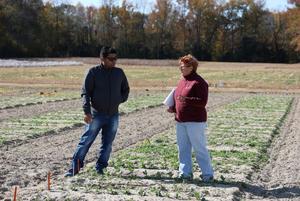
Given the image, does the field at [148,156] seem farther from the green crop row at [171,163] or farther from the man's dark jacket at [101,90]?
the man's dark jacket at [101,90]

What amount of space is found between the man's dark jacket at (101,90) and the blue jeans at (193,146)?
3.60 ft

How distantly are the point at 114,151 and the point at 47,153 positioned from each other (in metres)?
1.40

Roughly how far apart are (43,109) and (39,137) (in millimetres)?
8146

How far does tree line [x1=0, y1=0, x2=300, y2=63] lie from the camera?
286 feet

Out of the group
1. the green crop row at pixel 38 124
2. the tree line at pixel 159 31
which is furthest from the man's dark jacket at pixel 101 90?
the tree line at pixel 159 31

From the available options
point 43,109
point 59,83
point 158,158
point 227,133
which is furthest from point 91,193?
point 59,83

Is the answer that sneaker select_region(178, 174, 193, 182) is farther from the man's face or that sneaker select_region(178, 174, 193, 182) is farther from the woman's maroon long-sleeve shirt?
the man's face

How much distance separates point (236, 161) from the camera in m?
10.5

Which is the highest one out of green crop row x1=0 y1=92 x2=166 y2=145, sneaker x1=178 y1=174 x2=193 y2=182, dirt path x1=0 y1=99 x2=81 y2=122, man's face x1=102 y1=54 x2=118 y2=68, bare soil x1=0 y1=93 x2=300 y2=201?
man's face x1=102 y1=54 x2=118 y2=68

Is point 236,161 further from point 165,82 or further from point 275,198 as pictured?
point 165,82

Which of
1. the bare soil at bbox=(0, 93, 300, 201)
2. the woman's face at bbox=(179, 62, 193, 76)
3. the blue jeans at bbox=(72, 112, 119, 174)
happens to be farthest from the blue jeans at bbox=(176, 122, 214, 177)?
the blue jeans at bbox=(72, 112, 119, 174)

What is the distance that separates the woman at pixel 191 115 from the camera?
27.0 ft

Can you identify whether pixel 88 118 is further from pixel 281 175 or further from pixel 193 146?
pixel 281 175

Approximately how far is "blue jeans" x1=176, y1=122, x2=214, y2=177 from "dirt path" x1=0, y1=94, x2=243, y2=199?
2.14 metres
